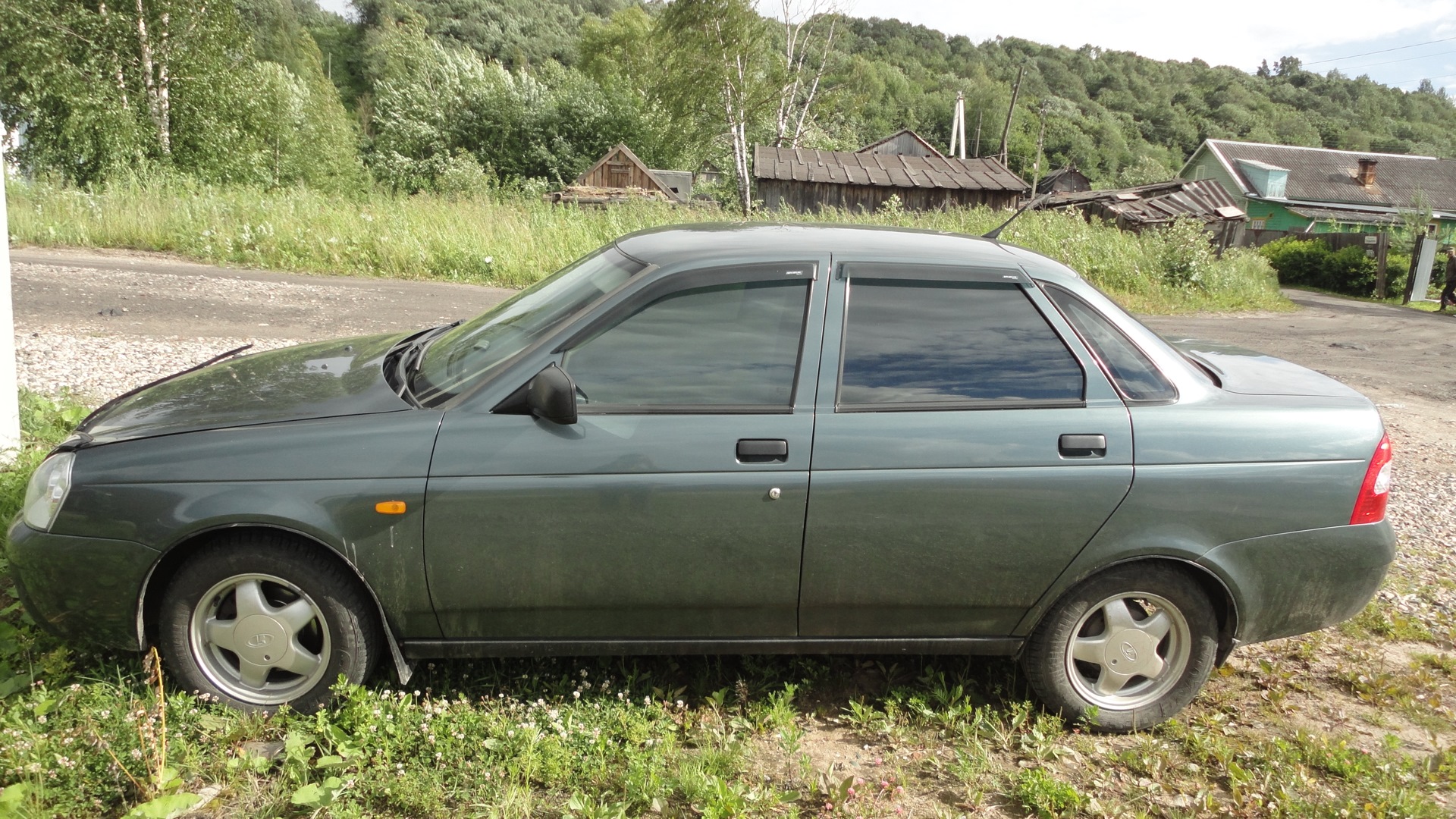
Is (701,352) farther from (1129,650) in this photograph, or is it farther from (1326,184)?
(1326,184)

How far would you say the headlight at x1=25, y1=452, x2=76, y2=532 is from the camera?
3051 millimetres

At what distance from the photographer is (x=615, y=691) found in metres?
3.53

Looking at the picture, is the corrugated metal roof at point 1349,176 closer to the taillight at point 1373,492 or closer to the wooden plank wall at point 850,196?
the wooden plank wall at point 850,196

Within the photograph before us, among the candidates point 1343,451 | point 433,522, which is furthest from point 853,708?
point 1343,451

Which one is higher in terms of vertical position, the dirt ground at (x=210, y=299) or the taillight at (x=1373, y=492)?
the taillight at (x=1373, y=492)

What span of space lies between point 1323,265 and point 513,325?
3396cm

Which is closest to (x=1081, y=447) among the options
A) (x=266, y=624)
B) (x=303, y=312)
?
(x=266, y=624)

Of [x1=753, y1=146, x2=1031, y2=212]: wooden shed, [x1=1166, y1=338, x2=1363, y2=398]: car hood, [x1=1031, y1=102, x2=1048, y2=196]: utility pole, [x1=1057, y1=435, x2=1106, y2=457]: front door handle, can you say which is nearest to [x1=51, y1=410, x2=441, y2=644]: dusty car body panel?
[x1=1057, y1=435, x2=1106, y2=457]: front door handle

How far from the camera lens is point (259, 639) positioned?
3133 mm

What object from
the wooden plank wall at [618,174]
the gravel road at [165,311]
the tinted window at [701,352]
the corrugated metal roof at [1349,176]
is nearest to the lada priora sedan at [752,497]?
the tinted window at [701,352]

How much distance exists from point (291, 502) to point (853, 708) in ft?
6.91

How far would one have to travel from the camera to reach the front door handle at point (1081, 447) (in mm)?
3184

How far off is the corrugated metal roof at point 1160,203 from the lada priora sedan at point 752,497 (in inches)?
1002

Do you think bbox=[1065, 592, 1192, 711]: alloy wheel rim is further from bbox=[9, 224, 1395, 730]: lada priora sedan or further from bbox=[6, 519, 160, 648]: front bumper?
bbox=[6, 519, 160, 648]: front bumper
